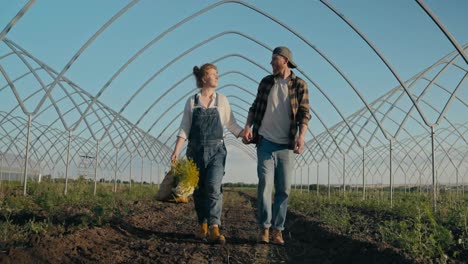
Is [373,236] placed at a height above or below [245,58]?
below

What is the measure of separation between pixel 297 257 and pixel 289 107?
1.67 metres

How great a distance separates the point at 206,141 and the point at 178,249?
1.29 meters

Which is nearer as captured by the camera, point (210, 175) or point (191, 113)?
point (210, 175)

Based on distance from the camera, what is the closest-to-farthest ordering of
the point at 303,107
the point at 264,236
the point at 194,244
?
1. the point at 194,244
2. the point at 264,236
3. the point at 303,107

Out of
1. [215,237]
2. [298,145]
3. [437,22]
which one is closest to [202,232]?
[215,237]

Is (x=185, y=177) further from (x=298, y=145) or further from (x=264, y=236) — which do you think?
(x=298, y=145)

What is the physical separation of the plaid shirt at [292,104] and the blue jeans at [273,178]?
144 mm

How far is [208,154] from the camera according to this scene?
18.8 feet

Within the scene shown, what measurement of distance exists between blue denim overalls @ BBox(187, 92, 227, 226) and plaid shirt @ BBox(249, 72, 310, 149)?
1.41ft

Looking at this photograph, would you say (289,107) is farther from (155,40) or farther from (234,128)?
(155,40)

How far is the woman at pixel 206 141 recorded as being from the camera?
5.75 m

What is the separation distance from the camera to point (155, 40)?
13180mm

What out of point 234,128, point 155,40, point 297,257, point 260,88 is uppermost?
point 155,40

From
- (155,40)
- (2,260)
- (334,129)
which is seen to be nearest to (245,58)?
(155,40)
